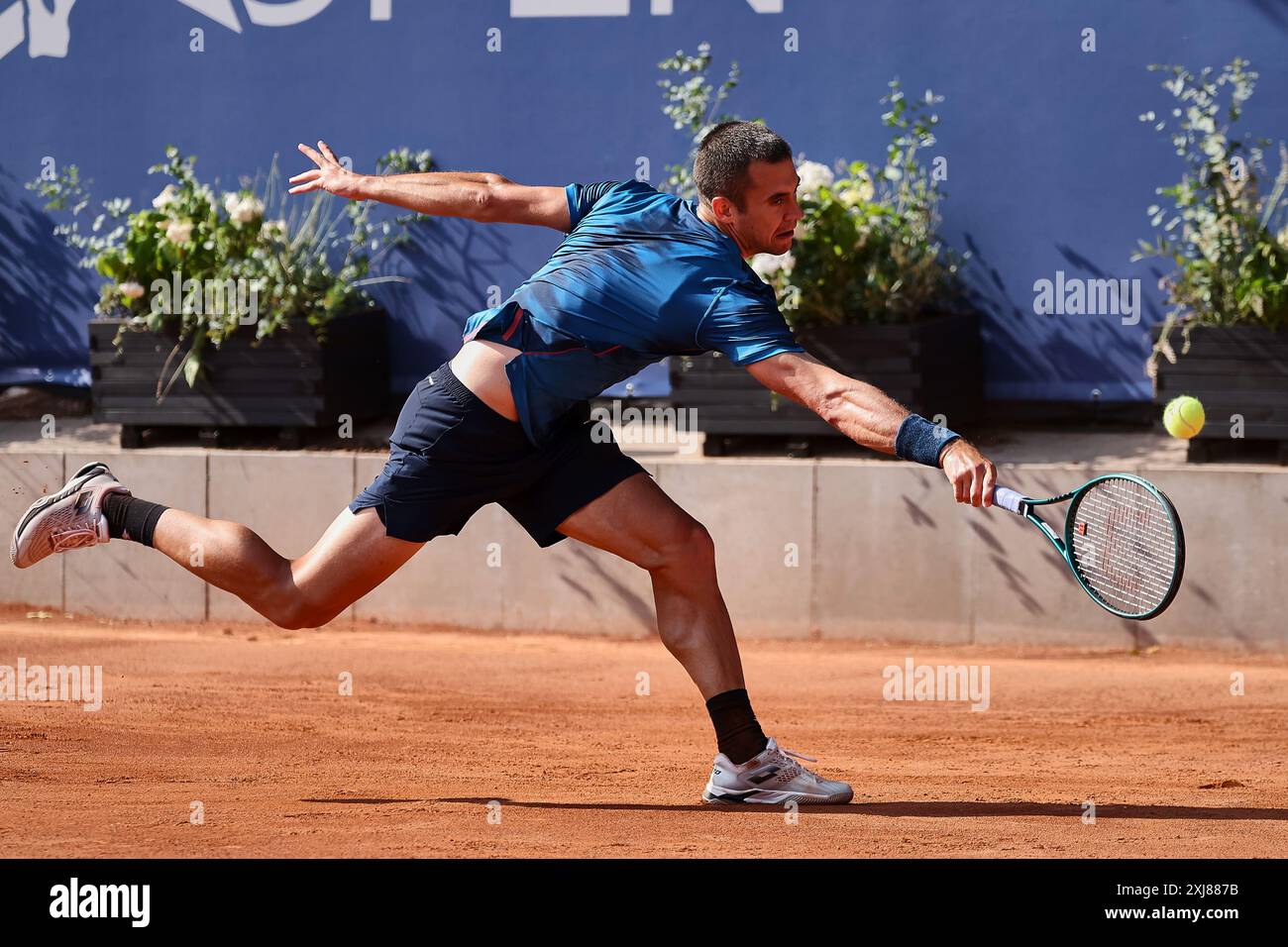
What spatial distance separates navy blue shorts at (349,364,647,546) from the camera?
4.75m

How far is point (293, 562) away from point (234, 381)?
405cm

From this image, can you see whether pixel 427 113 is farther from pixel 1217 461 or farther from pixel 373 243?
pixel 1217 461

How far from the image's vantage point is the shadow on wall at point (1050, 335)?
8.59m

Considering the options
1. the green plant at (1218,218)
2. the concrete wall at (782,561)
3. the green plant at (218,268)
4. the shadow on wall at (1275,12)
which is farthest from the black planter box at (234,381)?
the shadow on wall at (1275,12)

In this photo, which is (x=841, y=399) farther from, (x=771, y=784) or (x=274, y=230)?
(x=274, y=230)

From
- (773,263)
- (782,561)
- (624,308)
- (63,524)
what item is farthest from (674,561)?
(773,263)

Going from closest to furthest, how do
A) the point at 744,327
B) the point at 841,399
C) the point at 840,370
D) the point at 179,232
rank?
1. the point at 841,399
2. the point at 744,327
3. the point at 840,370
4. the point at 179,232

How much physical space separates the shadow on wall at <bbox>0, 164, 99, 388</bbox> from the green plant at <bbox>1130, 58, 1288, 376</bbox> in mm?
6247

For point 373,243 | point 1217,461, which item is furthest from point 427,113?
point 1217,461

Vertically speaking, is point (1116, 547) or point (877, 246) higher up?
point (877, 246)

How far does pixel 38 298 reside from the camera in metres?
9.92

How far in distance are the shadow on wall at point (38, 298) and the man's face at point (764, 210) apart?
20.9 ft

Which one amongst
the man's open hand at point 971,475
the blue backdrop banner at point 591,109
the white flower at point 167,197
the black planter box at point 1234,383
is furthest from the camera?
the white flower at point 167,197

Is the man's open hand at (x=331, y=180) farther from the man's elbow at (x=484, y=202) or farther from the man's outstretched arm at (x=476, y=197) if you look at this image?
the man's elbow at (x=484, y=202)
